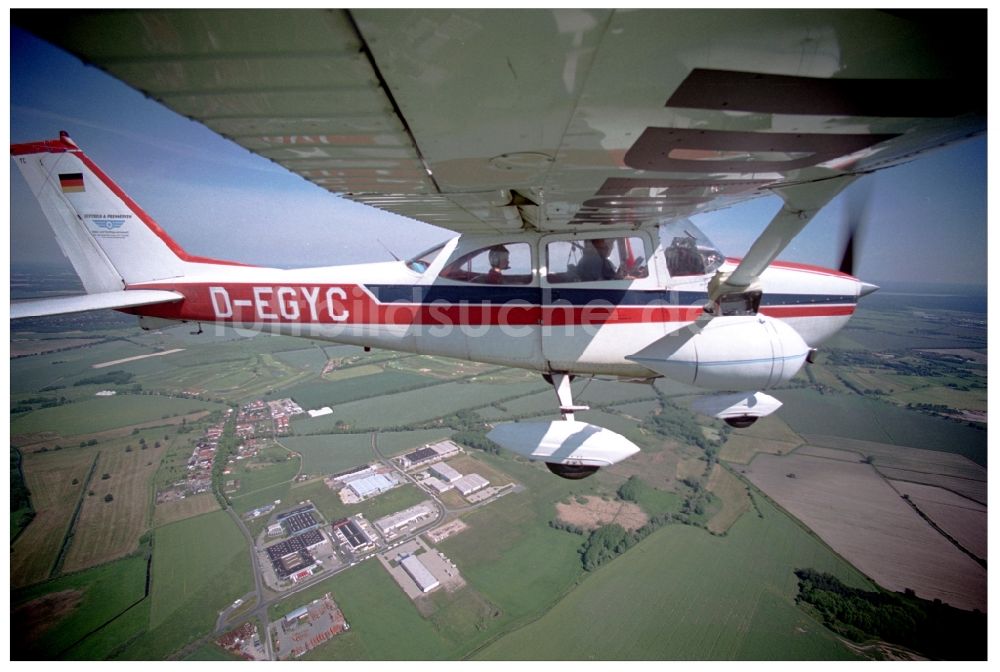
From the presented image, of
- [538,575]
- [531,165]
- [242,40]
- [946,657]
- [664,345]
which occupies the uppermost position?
[242,40]

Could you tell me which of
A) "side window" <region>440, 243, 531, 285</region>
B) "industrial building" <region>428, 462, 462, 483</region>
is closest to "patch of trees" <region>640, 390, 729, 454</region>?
"industrial building" <region>428, 462, 462, 483</region>

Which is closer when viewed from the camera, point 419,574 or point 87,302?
point 87,302

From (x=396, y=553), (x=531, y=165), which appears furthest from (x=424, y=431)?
(x=531, y=165)

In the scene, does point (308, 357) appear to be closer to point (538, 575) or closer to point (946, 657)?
point (538, 575)

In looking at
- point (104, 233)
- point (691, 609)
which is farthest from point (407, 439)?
point (104, 233)

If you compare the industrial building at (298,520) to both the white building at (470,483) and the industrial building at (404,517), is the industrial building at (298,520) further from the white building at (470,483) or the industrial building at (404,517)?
the white building at (470,483)

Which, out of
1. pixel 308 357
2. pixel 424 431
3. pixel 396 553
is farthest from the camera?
pixel 308 357

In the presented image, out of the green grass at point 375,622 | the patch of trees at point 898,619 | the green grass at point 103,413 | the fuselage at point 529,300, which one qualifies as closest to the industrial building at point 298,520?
the green grass at point 375,622

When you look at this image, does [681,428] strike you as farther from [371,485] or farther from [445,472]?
[371,485]
